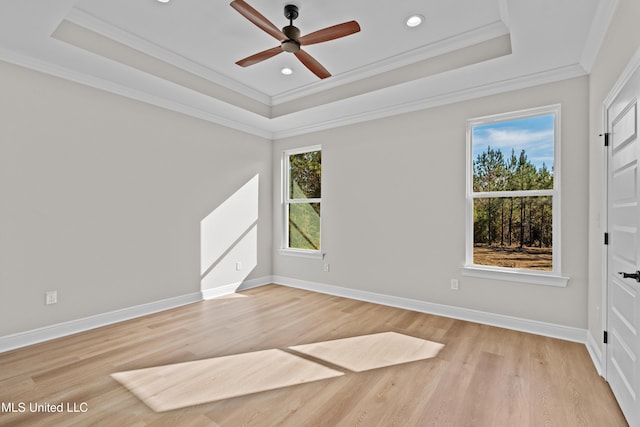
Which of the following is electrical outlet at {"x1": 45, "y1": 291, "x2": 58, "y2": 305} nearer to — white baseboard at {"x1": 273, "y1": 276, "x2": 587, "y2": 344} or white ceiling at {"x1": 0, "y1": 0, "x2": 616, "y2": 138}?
white ceiling at {"x1": 0, "y1": 0, "x2": 616, "y2": 138}

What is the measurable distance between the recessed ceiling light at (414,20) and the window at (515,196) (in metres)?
1.36

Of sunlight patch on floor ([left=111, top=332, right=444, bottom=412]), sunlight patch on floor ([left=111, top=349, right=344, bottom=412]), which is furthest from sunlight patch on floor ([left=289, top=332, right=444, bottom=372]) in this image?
sunlight patch on floor ([left=111, top=349, right=344, bottom=412])

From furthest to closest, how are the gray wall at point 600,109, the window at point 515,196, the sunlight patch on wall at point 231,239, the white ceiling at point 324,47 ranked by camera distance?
the sunlight patch on wall at point 231,239, the window at point 515,196, the white ceiling at point 324,47, the gray wall at point 600,109

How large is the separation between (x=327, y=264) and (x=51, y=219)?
3360 mm

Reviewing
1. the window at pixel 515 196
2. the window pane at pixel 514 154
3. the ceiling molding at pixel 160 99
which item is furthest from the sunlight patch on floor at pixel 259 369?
the ceiling molding at pixel 160 99

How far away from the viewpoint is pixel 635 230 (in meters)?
1.76

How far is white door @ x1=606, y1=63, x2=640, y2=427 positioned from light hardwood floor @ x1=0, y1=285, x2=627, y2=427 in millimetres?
240

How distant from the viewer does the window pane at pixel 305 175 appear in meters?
5.12

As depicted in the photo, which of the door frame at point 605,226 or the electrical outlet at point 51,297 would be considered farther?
the electrical outlet at point 51,297

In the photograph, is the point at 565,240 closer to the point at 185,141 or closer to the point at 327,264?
the point at 327,264

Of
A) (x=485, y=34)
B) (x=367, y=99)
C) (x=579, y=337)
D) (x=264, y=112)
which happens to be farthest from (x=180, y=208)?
(x=579, y=337)

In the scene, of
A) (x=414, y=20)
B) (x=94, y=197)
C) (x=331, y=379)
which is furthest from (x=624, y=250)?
(x=94, y=197)

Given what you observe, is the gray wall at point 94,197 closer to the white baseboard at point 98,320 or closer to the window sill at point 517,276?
the white baseboard at point 98,320

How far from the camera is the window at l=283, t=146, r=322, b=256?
5.11m
